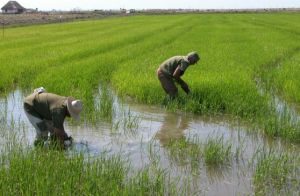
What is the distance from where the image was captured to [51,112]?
15.9 ft

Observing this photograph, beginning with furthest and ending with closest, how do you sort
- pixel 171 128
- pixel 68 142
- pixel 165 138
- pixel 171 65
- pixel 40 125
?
pixel 171 65 < pixel 171 128 < pixel 165 138 < pixel 68 142 < pixel 40 125

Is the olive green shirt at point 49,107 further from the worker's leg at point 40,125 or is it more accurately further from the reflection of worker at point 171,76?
the reflection of worker at point 171,76

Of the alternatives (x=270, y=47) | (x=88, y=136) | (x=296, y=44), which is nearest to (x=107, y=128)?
(x=88, y=136)

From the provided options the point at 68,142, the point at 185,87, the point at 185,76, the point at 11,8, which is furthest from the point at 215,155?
the point at 11,8

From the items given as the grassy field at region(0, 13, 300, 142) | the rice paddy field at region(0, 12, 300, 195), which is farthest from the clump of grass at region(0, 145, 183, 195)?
the grassy field at region(0, 13, 300, 142)

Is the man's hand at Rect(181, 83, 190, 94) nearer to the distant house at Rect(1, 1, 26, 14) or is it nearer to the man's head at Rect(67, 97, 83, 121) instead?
the man's head at Rect(67, 97, 83, 121)

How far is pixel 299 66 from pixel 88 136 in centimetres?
699

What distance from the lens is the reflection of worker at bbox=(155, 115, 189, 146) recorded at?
20.1 ft

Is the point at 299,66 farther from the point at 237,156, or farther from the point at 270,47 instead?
the point at 237,156

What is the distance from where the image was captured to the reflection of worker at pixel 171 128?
6115mm

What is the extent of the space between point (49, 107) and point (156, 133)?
6.21 ft

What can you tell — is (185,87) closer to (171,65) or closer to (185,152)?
(171,65)

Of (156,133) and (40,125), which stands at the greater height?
(40,125)

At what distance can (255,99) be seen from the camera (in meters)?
7.46
